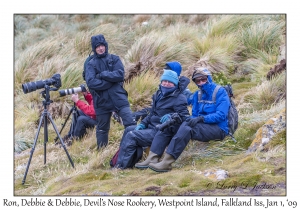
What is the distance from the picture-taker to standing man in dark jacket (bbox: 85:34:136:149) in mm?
8719

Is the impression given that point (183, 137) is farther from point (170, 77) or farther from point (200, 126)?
point (170, 77)

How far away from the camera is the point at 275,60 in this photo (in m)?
12.0

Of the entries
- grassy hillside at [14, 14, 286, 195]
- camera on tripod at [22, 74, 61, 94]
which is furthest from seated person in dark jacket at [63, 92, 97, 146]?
camera on tripod at [22, 74, 61, 94]

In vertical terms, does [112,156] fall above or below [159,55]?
below

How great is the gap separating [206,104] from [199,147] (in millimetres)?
734

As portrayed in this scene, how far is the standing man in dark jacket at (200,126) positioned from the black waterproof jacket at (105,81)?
4.77 ft

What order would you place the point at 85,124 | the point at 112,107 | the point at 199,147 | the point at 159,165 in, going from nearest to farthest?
the point at 159,165 < the point at 199,147 < the point at 112,107 < the point at 85,124

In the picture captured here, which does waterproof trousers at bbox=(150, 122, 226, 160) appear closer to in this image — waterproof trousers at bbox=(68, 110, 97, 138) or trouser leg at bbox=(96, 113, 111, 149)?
trouser leg at bbox=(96, 113, 111, 149)

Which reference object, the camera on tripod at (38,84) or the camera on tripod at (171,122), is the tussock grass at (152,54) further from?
the camera on tripod at (171,122)

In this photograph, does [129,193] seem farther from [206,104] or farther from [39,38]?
[39,38]

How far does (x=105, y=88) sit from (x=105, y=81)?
0.11m

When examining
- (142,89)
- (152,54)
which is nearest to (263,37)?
(152,54)

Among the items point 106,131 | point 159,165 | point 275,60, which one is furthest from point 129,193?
point 275,60

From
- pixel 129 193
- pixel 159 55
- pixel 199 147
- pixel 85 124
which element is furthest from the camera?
pixel 159 55
